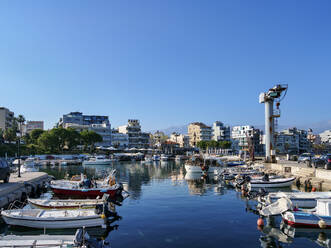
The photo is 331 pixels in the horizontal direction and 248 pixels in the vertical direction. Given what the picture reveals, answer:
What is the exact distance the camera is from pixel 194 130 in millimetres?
187625

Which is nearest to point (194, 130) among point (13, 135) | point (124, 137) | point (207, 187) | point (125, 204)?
point (124, 137)

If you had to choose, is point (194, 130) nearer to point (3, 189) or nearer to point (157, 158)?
point (157, 158)

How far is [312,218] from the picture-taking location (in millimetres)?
21031

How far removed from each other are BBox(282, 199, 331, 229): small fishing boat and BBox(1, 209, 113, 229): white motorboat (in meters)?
14.4

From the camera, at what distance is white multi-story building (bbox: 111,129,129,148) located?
159 meters

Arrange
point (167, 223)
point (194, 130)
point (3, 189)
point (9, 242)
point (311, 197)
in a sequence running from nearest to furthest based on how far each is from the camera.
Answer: point (9, 242) → point (167, 223) → point (311, 197) → point (3, 189) → point (194, 130)

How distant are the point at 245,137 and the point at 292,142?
3552cm

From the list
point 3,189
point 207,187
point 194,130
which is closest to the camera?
point 3,189

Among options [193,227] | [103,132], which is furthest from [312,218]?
[103,132]

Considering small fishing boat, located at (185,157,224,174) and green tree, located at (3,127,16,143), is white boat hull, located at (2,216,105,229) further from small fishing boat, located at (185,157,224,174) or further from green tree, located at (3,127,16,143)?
green tree, located at (3,127,16,143)

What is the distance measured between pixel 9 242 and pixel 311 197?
84.7 feet

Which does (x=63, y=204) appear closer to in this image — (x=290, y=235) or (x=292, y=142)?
(x=290, y=235)

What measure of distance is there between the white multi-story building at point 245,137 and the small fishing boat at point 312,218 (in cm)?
13173

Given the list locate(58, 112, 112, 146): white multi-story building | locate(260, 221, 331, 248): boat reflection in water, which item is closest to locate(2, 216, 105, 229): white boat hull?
locate(260, 221, 331, 248): boat reflection in water
